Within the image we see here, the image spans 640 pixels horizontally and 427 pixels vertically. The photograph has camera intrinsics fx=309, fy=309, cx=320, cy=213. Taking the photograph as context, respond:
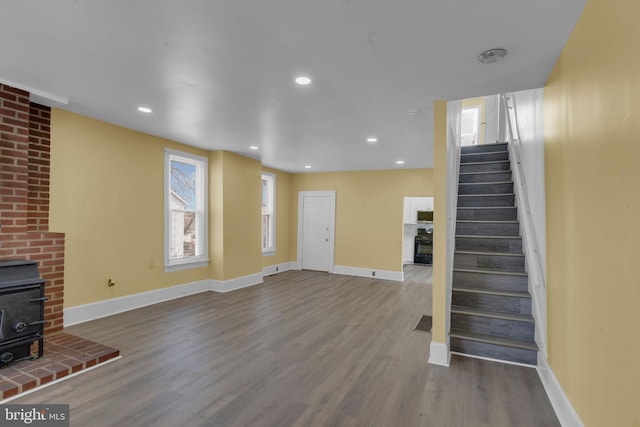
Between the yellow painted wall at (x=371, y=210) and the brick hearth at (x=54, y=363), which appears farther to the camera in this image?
the yellow painted wall at (x=371, y=210)

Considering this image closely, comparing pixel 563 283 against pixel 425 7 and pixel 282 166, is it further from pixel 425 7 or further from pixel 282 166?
pixel 282 166

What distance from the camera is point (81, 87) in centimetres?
287

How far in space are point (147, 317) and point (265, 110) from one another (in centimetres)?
303

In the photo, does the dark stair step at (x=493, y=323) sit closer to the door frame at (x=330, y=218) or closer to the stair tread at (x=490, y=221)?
the stair tread at (x=490, y=221)

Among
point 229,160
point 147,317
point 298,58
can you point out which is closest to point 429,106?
point 298,58

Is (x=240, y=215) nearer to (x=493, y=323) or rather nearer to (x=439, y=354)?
(x=439, y=354)

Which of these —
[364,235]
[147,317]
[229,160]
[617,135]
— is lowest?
[147,317]

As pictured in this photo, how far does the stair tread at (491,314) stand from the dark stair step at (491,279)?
28cm

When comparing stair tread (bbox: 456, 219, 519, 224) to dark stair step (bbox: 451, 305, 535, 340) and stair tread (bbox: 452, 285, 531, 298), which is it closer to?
stair tread (bbox: 452, 285, 531, 298)

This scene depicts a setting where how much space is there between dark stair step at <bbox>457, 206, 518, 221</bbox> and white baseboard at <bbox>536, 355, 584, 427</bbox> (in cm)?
188

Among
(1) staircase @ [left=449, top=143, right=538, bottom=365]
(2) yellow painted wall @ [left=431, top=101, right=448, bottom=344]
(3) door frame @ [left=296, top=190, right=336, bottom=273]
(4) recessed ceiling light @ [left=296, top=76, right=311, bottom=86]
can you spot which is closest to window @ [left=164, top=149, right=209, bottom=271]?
(3) door frame @ [left=296, top=190, right=336, bottom=273]

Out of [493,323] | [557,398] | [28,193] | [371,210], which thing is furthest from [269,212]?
[557,398]

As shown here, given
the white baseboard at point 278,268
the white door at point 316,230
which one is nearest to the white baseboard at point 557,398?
the white door at point 316,230

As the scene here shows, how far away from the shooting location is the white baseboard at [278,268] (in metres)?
7.23
